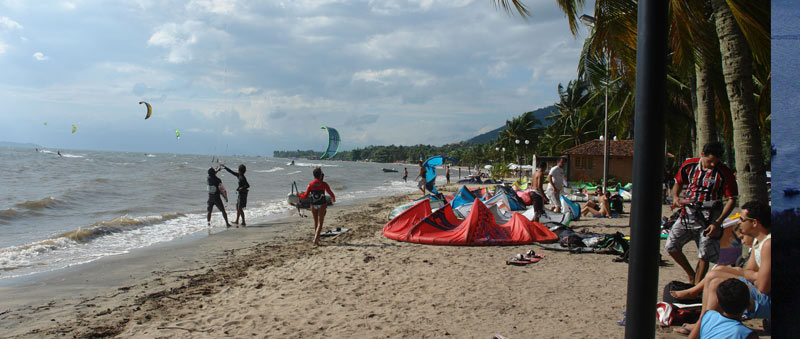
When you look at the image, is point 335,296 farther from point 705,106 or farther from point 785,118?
point 705,106

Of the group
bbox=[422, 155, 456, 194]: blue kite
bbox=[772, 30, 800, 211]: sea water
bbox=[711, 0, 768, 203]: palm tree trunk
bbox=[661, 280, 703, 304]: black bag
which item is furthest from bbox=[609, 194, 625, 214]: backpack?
bbox=[772, 30, 800, 211]: sea water

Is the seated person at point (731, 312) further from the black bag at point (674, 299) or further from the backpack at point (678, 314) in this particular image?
the black bag at point (674, 299)

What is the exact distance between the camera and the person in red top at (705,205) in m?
4.00

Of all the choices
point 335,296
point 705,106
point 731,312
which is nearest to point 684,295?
point 731,312

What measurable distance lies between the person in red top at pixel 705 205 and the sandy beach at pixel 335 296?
0.70 m

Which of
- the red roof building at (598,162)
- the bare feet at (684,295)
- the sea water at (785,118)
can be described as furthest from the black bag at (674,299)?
the red roof building at (598,162)

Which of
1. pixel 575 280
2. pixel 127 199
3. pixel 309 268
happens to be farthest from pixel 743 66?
pixel 127 199

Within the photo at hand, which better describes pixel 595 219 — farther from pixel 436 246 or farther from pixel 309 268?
pixel 309 268

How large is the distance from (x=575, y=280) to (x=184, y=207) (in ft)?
46.8

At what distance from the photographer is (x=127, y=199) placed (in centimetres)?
1800

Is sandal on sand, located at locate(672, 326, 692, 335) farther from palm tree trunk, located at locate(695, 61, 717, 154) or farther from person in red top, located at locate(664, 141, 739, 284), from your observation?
palm tree trunk, located at locate(695, 61, 717, 154)

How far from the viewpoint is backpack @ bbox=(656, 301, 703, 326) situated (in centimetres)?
361

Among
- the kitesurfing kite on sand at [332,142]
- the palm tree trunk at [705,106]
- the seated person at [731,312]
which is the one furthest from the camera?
the kitesurfing kite on sand at [332,142]

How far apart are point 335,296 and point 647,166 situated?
4.07 metres
